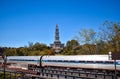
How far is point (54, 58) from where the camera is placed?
5122cm

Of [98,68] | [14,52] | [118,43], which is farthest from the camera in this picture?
[14,52]

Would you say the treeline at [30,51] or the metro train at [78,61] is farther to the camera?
the treeline at [30,51]

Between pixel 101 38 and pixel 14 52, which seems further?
pixel 14 52

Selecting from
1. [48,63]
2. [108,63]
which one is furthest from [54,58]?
[108,63]

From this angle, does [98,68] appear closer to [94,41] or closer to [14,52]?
[94,41]

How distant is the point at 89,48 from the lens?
206 ft

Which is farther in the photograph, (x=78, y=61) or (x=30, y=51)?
(x=30, y=51)

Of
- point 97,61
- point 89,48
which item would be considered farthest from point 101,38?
point 97,61

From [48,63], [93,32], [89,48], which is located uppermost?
[93,32]

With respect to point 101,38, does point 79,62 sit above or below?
below

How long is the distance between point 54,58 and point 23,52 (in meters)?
68.8

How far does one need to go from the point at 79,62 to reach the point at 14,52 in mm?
79594

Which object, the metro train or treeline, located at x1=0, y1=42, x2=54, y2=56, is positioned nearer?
the metro train

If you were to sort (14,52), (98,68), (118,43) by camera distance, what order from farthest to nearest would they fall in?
1. (14,52)
2. (118,43)
3. (98,68)
